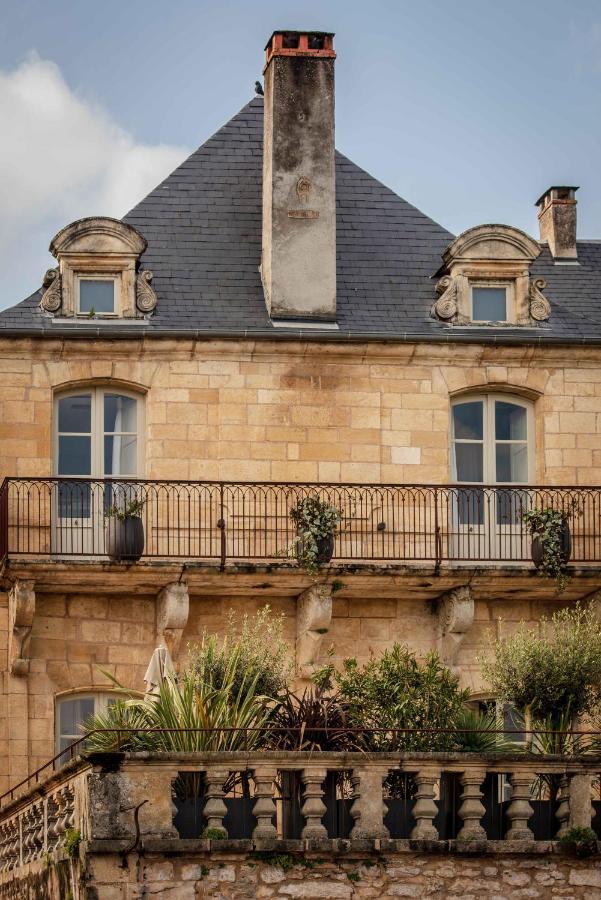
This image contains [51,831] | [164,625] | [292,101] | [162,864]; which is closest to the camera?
[162,864]

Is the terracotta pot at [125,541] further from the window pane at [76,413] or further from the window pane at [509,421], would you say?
the window pane at [509,421]

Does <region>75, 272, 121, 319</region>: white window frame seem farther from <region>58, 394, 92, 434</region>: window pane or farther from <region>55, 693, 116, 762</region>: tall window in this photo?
<region>55, 693, 116, 762</region>: tall window

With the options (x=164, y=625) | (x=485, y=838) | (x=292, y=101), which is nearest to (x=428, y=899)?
(x=485, y=838)

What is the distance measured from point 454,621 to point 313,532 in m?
1.85

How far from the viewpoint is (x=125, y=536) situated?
24.7m

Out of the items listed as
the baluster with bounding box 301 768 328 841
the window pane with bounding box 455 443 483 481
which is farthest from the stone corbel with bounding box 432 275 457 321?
the baluster with bounding box 301 768 328 841

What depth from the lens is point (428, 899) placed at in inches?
757

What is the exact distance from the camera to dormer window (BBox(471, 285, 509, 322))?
2673 cm

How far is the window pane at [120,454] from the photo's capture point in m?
25.9

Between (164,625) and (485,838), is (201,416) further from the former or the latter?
(485,838)

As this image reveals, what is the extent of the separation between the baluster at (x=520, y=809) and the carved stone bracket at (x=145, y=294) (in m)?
8.35

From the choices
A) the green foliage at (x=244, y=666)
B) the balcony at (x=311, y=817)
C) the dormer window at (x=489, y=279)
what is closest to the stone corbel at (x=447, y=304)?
the dormer window at (x=489, y=279)

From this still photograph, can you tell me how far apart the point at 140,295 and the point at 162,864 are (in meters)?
8.88

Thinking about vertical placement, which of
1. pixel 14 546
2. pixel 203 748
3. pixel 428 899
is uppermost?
pixel 14 546
